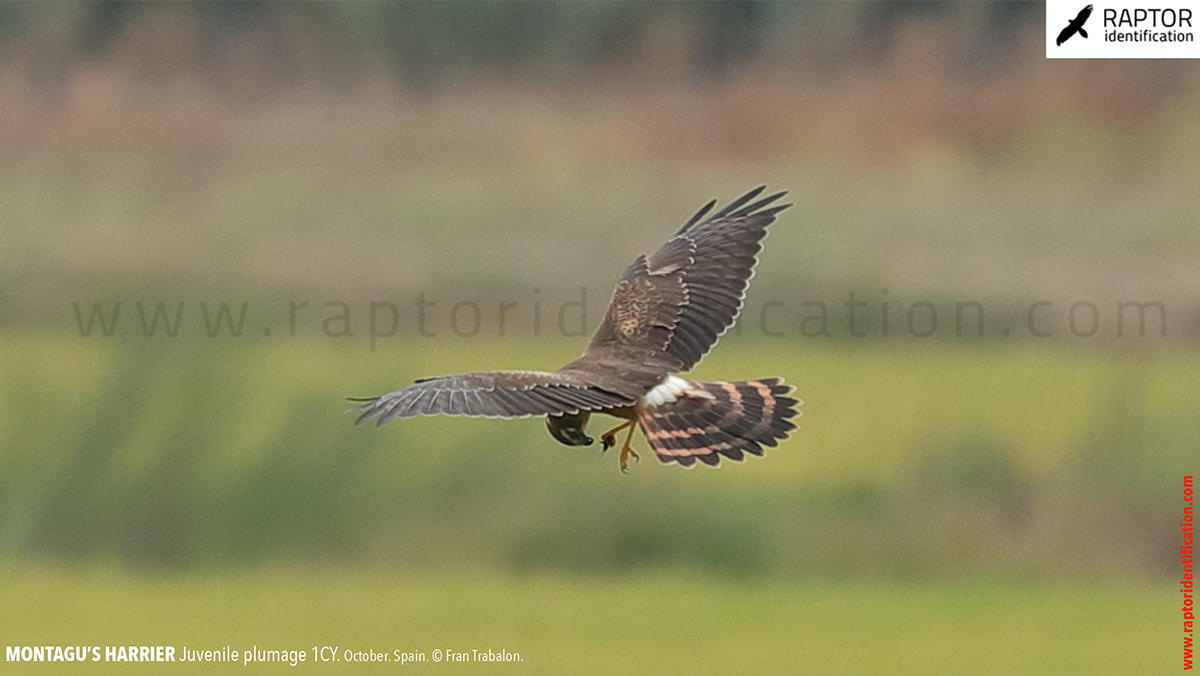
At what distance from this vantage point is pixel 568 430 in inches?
210

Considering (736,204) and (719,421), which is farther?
(736,204)

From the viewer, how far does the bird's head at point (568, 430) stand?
Result: 17.5 ft

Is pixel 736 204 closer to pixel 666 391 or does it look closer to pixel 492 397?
pixel 666 391

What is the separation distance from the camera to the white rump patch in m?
5.38

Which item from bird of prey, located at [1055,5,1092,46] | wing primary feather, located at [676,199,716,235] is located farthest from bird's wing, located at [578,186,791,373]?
bird of prey, located at [1055,5,1092,46]

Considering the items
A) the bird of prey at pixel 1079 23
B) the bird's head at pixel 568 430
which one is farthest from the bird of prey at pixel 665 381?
the bird of prey at pixel 1079 23

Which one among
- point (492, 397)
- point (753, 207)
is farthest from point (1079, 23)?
point (492, 397)

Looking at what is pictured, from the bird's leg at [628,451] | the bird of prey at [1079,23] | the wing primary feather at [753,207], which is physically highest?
the bird of prey at [1079,23]

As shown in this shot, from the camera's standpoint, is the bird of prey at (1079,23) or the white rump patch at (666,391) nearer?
the white rump patch at (666,391)

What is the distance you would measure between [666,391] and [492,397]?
89 centimetres

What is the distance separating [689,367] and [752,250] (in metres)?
0.63

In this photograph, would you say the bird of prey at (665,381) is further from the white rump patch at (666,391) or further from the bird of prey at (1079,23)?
the bird of prey at (1079,23)

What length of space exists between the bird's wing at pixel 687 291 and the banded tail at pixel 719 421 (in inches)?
7.5

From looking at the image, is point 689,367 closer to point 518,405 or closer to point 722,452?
point 722,452
